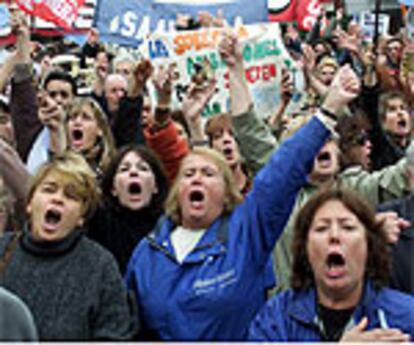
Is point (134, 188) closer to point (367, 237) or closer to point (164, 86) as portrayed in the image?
point (164, 86)

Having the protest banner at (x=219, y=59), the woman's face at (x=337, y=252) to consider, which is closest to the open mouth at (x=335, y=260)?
the woman's face at (x=337, y=252)

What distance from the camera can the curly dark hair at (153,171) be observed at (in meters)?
3.96

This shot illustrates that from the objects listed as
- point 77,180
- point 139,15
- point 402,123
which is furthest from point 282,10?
point 77,180

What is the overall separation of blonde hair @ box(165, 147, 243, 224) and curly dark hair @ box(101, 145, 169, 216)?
1.38 ft

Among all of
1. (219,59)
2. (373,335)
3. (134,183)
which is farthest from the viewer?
(219,59)

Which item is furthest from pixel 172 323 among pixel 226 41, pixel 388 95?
pixel 388 95

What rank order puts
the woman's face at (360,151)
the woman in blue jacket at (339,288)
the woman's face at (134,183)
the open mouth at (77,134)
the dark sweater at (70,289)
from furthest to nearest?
the open mouth at (77,134), the woman's face at (360,151), the woman's face at (134,183), the dark sweater at (70,289), the woman in blue jacket at (339,288)

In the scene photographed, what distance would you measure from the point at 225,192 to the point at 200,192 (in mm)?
103

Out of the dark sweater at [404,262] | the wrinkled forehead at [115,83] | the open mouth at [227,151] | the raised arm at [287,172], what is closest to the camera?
the raised arm at [287,172]

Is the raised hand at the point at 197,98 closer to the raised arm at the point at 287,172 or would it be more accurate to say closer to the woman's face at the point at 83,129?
the woman's face at the point at 83,129

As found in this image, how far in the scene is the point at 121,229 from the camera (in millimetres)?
3785

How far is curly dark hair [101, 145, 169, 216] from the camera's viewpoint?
396cm

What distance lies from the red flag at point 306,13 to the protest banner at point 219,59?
4830 mm

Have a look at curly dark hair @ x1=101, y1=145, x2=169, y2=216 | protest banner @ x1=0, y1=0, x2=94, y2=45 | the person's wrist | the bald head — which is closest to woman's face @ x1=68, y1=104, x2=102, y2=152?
curly dark hair @ x1=101, y1=145, x2=169, y2=216
